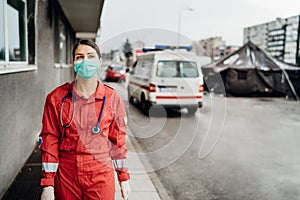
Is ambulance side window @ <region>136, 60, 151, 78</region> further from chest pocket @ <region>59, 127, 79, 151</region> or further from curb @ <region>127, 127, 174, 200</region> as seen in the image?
chest pocket @ <region>59, 127, 79, 151</region>

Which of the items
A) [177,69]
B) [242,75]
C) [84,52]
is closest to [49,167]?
[84,52]

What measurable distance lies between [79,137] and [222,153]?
4.69 meters

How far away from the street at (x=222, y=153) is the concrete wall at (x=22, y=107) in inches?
81.9

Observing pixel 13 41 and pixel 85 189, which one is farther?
pixel 13 41

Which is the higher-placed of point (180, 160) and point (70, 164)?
point (70, 164)

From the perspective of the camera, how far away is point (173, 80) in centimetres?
973

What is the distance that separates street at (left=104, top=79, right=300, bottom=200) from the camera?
4.32m

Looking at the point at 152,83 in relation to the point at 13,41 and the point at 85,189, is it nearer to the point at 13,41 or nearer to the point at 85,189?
the point at 13,41

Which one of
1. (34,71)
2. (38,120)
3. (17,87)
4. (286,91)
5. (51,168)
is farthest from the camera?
(286,91)

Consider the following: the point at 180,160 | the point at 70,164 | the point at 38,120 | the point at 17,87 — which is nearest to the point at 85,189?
the point at 70,164

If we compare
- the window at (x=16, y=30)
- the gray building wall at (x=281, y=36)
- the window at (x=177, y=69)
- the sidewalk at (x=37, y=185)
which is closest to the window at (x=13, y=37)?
the window at (x=16, y=30)

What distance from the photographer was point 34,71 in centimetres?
541

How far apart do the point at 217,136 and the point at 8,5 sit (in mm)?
5414

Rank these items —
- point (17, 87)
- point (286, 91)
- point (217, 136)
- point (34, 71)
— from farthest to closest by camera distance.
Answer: point (286, 91) → point (217, 136) → point (34, 71) → point (17, 87)
